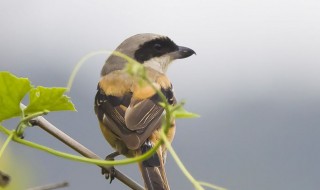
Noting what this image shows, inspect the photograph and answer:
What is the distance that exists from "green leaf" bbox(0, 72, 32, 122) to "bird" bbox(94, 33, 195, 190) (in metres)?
1.37

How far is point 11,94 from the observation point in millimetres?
2705

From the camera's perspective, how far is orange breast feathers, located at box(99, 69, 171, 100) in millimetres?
5121

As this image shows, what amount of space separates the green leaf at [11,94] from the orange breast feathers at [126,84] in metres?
2.27

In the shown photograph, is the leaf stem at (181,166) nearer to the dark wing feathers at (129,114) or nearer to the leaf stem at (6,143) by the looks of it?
the leaf stem at (6,143)

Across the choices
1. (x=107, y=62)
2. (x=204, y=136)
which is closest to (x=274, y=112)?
(x=204, y=136)

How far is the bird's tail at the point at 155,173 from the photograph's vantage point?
411 cm

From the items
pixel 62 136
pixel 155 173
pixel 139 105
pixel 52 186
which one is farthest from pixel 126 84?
pixel 52 186

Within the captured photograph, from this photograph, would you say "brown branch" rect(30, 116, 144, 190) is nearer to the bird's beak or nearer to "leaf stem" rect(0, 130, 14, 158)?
"leaf stem" rect(0, 130, 14, 158)

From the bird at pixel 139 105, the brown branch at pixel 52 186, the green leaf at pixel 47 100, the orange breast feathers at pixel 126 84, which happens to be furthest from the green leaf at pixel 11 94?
the orange breast feathers at pixel 126 84

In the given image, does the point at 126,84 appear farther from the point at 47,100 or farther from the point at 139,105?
the point at 47,100

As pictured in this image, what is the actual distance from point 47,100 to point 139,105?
2197 mm

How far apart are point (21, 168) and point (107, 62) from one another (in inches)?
69.1

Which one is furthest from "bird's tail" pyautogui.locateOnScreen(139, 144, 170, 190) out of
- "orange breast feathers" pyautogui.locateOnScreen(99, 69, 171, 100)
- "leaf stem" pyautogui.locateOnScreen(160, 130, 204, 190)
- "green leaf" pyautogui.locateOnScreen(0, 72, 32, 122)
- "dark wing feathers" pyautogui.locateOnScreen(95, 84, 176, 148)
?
"leaf stem" pyautogui.locateOnScreen(160, 130, 204, 190)

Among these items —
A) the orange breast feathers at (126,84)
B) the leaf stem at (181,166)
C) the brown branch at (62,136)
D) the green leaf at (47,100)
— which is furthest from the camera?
the orange breast feathers at (126,84)
